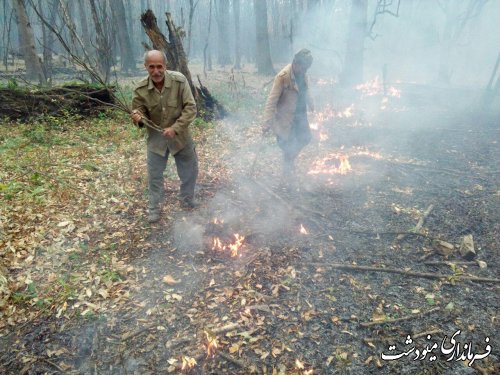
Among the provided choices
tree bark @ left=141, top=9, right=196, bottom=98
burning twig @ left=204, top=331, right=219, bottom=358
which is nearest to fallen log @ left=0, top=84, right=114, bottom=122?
tree bark @ left=141, top=9, right=196, bottom=98

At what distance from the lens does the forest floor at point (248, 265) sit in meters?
3.22

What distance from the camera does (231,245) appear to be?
15.3 ft

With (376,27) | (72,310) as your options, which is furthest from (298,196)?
(376,27)

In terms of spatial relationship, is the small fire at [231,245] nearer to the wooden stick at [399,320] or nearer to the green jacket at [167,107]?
the green jacket at [167,107]

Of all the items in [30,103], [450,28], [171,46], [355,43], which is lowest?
[30,103]

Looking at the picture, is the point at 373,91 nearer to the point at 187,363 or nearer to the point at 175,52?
the point at 175,52

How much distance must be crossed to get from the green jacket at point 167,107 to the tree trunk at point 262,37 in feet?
49.5

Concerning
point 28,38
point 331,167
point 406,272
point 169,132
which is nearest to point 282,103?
point 331,167

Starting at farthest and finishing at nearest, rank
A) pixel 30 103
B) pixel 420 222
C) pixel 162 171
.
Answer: pixel 30 103 < pixel 420 222 < pixel 162 171

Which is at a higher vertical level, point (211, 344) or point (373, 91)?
point (373, 91)

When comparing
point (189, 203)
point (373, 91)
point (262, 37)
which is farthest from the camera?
point (262, 37)

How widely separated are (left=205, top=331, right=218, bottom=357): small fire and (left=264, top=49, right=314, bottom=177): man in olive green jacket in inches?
153

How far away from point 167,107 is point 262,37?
15.5m

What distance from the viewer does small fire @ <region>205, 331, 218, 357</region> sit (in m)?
3.19
